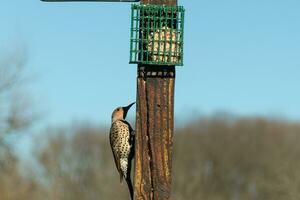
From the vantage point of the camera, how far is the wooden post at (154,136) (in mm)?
6258

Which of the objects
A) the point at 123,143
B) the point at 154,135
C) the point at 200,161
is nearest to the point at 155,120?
the point at 154,135

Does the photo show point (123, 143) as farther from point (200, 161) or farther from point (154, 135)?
point (200, 161)

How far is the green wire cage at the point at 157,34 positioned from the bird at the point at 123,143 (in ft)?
2.88

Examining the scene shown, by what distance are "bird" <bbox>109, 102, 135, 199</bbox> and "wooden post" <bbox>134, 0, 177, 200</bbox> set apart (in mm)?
779

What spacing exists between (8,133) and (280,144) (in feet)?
54.5

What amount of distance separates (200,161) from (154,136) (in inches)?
1580

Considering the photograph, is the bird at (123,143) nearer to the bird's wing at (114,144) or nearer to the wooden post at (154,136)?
the bird's wing at (114,144)

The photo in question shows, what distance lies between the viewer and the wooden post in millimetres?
6258

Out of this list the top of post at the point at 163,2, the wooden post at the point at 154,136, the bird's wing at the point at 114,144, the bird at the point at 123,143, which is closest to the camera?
the wooden post at the point at 154,136

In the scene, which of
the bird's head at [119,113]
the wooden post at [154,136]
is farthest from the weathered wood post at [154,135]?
the bird's head at [119,113]

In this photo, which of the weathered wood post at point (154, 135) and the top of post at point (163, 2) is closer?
the weathered wood post at point (154, 135)

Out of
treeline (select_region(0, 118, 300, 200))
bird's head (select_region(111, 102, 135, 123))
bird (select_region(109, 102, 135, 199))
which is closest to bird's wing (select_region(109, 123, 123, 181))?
bird (select_region(109, 102, 135, 199))

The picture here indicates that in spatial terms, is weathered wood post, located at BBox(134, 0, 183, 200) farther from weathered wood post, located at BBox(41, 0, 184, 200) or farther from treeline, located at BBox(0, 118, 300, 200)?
treeline, located at BBox(0, 118, 300, 200)

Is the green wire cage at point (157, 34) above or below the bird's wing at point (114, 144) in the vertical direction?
above
